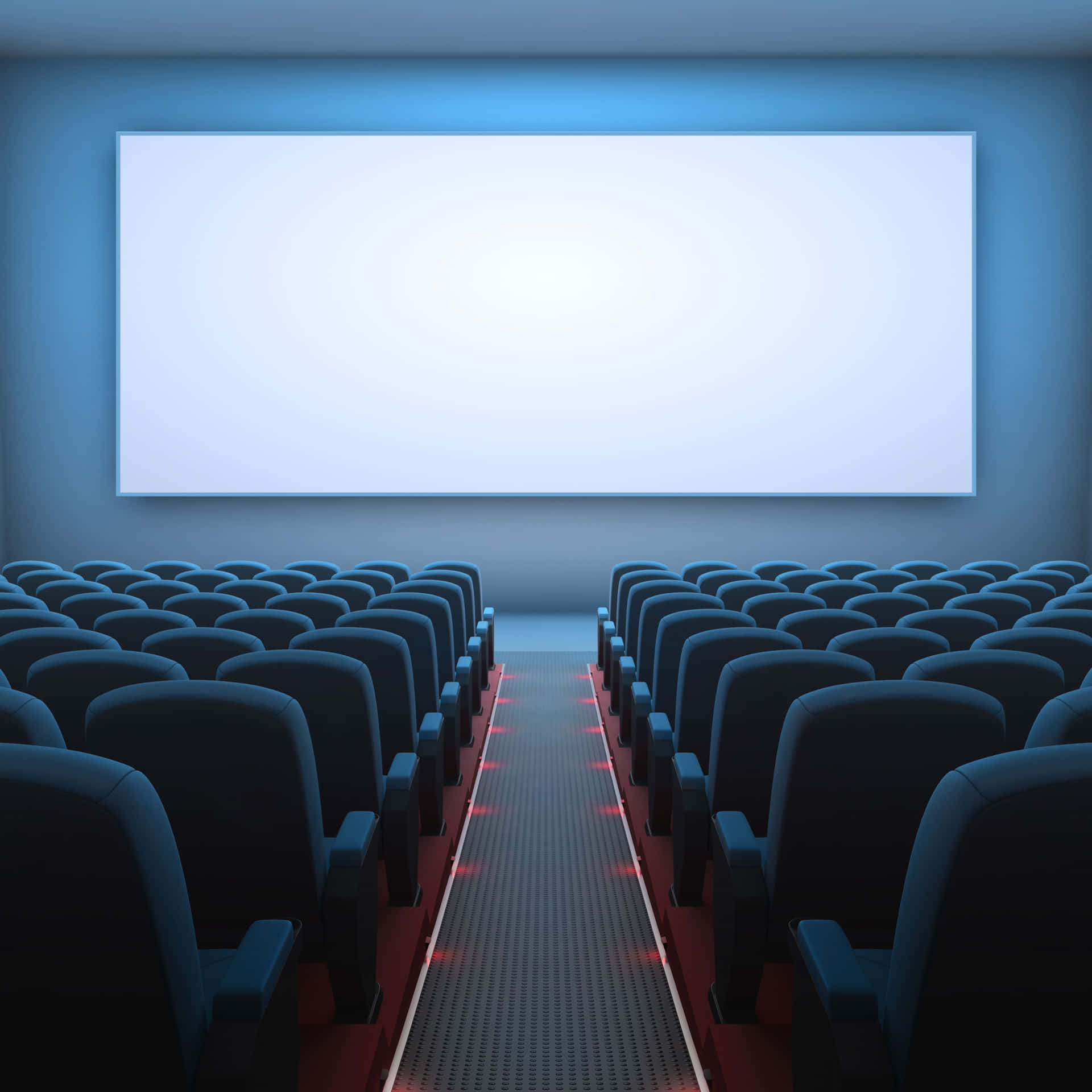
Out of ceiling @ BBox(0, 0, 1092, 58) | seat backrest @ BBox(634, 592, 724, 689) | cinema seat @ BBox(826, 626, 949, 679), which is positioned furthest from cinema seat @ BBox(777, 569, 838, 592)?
ceiling @ BBox(0, 0, 1092, 58)

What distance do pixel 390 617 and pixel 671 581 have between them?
195 cm

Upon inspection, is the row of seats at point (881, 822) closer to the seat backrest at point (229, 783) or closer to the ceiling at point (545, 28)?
the seat backrest at point (229, 783)

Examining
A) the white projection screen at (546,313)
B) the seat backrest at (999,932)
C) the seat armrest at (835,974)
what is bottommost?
the seat armrest at (835,974)

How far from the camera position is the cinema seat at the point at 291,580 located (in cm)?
506

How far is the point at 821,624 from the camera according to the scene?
3.27 metres

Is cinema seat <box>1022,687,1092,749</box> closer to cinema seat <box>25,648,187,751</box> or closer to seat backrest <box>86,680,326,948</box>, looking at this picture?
seat backrest <box>86,680,326,948</box>

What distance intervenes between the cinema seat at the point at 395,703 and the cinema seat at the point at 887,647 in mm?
1275

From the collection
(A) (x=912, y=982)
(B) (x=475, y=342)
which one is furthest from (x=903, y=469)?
(A) (x=912, y=982)

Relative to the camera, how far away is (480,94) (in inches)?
358

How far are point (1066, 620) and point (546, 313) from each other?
6.58 metres

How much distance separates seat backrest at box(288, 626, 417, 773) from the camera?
8.71ft

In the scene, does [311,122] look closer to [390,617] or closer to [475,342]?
[475,342]

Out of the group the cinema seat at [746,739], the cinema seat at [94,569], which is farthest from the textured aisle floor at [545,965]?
the cinema seat at [94,569]

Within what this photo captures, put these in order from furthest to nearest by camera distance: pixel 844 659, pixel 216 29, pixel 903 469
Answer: pixel 903 469
pixel 216 29
pixel 844 659
